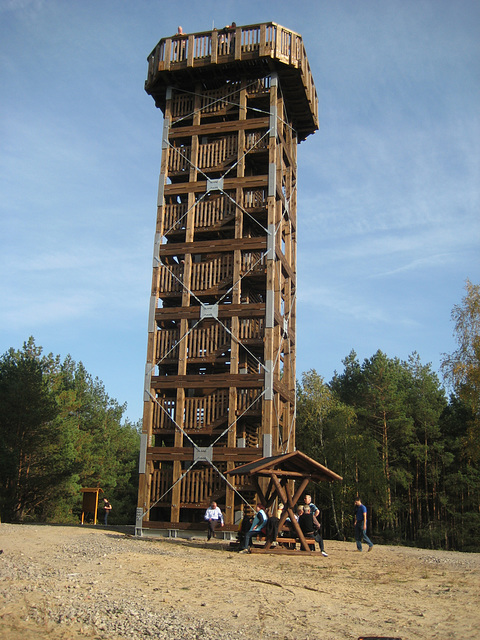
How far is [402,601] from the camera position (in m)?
9.89

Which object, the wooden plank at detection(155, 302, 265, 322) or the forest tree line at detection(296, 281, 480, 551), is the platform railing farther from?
the forest tree line at detection(296, 281, 480, 551)

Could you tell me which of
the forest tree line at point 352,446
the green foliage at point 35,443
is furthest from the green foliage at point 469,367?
the green foliage at point 35,443

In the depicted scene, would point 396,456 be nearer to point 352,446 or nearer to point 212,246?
point 352,446

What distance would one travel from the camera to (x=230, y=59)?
83.3 feet

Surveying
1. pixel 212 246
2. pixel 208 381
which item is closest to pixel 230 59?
pixel 212 246

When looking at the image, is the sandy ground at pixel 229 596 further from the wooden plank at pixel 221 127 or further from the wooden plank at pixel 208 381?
the wooden plank at pixel 221 127

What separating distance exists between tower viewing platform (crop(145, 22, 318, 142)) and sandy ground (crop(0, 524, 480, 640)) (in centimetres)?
1867

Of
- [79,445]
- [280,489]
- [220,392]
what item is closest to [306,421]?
[79,445]

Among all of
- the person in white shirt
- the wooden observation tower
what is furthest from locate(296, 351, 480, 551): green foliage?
the person in white shirt

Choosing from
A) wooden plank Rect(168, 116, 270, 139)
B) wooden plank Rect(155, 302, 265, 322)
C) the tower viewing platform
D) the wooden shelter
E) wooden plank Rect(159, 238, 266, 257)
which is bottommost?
the wooden shelter

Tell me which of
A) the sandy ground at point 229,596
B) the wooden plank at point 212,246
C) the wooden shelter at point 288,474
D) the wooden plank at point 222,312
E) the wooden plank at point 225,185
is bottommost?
the sandy ground at point 229,596

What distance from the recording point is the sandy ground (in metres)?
8.06

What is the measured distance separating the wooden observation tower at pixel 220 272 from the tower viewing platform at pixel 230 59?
50 mm

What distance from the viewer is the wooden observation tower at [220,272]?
22.6m
